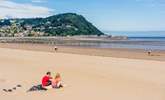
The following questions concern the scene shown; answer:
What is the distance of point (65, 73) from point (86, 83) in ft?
13.5

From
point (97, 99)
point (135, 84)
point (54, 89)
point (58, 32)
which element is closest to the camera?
point (97, 99)

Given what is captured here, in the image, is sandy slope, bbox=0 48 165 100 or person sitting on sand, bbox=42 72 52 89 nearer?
sandy slope, bbox=0 48 165 100

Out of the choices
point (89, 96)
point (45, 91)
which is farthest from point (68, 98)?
point (45, 91)

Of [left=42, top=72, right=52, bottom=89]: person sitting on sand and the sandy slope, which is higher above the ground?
[left=42, top=72, right=52, bottom=89]: person sitting on sand

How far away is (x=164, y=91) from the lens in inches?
627

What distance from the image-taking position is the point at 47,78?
16.6 m

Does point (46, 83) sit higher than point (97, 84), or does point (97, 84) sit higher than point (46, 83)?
point (46, 83)

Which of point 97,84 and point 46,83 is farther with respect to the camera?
point 97,84

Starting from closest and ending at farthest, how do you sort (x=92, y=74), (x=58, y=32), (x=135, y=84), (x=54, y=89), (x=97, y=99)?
(x=97, y=99) < (x=54, y=89) < (x=135, y=84) < (x=92, y=74) < (x=58, y=32)

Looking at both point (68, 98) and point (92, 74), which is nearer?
point (68, 98)

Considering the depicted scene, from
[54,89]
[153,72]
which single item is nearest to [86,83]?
[54,89]

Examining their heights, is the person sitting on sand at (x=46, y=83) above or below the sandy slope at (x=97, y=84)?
above

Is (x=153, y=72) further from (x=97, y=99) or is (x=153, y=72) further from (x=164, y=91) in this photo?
(x=97, y=99)

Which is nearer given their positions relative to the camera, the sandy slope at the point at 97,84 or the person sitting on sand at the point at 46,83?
the sandy slope at the point at 97,84
